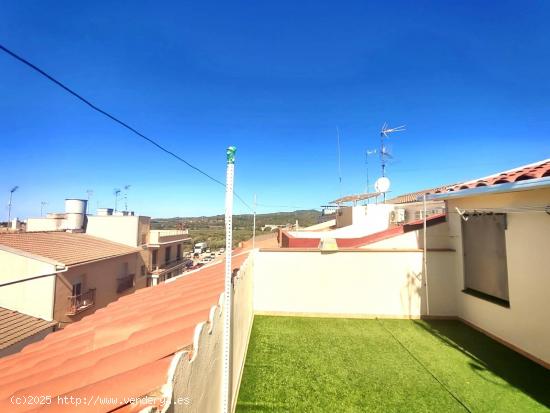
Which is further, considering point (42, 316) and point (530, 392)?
point (42, 316)

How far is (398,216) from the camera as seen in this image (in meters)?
14.2

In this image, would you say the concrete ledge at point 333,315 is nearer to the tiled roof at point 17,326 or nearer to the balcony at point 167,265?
the tiled roof at point 17,326

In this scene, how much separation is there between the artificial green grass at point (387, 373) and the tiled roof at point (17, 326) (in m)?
9.91

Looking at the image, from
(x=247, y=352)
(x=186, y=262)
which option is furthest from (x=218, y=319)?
(x=186, y=262)

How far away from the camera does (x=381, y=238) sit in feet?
28.2

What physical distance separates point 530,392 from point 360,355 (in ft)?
8.85

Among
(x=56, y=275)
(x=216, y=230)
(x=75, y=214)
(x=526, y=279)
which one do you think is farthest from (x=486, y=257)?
(x=75, y=214)

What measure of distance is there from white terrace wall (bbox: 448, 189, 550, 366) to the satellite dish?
950 cm

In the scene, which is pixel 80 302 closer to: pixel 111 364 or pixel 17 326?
pixel 17 326

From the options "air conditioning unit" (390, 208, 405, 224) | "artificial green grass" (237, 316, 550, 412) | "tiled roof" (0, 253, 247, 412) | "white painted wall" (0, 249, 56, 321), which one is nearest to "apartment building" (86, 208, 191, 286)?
"white painted wall" (0, 249, 56, 321)

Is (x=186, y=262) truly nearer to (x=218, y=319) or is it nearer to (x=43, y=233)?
(x=43, y=233)

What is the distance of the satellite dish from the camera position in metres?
15.8

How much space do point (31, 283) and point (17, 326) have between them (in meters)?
2.05

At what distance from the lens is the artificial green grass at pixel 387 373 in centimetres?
417
